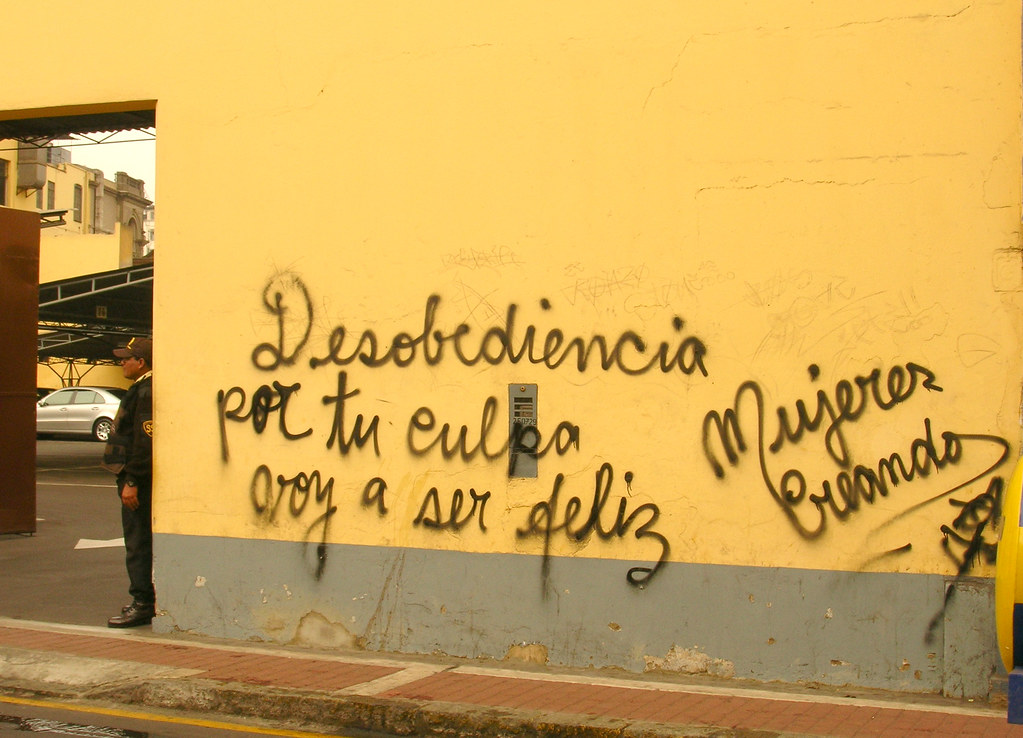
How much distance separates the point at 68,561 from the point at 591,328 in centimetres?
607

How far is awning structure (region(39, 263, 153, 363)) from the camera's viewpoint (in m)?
19.2

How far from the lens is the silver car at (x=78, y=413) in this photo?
28328 mm

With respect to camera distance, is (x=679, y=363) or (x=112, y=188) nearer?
(x=679, y=363)

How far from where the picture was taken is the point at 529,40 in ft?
21.2

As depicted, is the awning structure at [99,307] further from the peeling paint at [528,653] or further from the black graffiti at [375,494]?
→ the peeling paint at [528,653]

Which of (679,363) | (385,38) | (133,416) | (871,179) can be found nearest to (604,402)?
(679,363)

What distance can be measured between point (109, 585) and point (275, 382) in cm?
302

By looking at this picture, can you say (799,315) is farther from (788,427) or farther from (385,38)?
(385,38)

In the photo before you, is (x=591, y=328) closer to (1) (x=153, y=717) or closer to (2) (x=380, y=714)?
(2) (x=380, y=714)

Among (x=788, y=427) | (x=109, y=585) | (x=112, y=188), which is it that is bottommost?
(x=109, y=585)

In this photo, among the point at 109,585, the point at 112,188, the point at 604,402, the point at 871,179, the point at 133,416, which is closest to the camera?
the point at 871,179

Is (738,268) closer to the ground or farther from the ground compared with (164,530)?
farther from the ground

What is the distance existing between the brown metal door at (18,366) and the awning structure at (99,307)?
748cm

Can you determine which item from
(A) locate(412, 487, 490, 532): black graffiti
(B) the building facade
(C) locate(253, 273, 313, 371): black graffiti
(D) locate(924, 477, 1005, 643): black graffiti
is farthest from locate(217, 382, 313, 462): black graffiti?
(D) locate(924, 477, 1005, 643): black graffiti
